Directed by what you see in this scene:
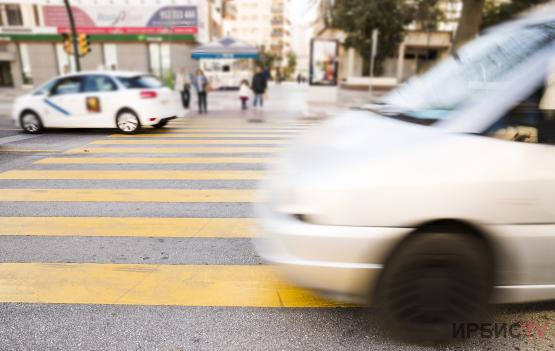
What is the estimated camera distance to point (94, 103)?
35.6ft

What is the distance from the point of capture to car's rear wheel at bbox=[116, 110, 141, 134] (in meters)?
10.9

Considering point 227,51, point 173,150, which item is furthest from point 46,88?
point 227,51

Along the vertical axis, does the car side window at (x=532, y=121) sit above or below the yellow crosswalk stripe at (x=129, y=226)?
above

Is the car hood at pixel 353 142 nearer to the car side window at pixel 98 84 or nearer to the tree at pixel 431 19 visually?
the car side window at pixel 98 84

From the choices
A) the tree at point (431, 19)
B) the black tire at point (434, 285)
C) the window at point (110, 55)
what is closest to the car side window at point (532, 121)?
the black tire at point (434, 285)

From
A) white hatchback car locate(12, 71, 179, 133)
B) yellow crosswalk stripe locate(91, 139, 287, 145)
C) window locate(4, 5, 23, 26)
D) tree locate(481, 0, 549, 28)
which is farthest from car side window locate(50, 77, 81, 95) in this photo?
window locate(4, 5, 23, 26)

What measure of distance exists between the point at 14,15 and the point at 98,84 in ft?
105

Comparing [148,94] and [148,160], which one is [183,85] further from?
[148,160]

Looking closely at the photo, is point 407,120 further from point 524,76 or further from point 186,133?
point 186,133

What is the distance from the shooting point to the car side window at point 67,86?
35.8 ft

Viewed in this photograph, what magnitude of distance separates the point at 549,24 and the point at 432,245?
5.76ft

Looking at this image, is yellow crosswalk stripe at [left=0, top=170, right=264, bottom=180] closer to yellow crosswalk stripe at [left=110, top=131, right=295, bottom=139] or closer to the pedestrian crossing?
the pedestrian crossing

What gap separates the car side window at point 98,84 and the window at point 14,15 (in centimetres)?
3107

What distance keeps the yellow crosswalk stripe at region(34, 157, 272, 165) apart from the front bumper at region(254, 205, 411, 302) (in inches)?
206
